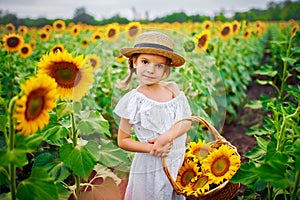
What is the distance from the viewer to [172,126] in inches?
60.9

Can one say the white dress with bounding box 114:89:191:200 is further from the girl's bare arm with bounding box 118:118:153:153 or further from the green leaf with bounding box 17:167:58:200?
the green leaf with bounding box 17:167:58:200

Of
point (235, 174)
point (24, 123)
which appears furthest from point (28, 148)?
point (235, 174)

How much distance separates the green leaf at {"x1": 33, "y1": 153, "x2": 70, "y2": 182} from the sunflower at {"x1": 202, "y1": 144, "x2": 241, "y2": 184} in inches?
25.2

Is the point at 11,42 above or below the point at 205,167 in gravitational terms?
above

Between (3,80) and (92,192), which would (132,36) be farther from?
(3,80)

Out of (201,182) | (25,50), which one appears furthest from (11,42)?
(201,182)

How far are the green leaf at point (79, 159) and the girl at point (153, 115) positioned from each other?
17 centimetres

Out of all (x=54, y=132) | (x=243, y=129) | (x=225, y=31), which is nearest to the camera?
(x=54, y=132)

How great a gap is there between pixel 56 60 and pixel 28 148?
419 millimetres

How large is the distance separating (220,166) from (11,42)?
2.66 meters

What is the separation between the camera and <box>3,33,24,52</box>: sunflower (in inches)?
139

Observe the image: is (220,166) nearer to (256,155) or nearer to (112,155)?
(256,155)

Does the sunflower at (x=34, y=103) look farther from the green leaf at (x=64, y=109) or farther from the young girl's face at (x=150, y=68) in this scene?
the young girl's face at (x=150, y=68)

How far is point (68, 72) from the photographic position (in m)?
1.54
